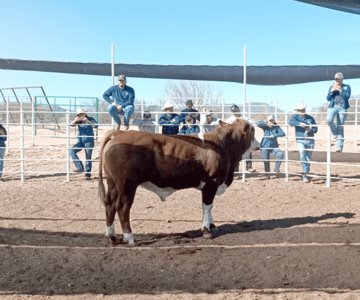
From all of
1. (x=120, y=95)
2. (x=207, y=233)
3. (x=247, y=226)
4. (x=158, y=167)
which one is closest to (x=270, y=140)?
(x=120, y=95)

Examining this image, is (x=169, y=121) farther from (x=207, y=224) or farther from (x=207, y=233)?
(x=207, y=233)

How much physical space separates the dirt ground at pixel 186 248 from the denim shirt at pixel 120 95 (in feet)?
7.31

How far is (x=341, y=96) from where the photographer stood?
1296cm

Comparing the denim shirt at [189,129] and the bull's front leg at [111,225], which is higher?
the denim shirt at [189,129]

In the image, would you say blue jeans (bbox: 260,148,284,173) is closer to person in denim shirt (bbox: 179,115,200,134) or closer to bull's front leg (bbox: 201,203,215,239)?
person in denim shirt (bbox: 179,115,200,134)

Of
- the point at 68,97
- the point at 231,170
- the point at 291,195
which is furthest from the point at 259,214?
the point at 68,97

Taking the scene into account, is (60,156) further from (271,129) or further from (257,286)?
(257,286)

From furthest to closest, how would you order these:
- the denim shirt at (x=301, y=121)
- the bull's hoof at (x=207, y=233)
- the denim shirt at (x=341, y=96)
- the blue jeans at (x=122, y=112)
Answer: the denim shirt at (x=301, y=121) → the denim shirt at (x=341, y=96) → the blue jeans at (x=122, y=112) → the bull's hoof at (x=207, y=233)

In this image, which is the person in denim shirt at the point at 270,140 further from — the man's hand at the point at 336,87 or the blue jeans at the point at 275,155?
the man's hand at the point at 336,87

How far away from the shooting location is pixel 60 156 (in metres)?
20.0

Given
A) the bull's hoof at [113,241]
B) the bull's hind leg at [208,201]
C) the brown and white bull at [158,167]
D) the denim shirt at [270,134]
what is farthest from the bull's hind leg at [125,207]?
the denim shirt at [270,134]

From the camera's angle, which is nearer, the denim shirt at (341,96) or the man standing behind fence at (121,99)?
the man standing behind fence at (121,99)

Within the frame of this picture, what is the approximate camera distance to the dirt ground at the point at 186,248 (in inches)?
209

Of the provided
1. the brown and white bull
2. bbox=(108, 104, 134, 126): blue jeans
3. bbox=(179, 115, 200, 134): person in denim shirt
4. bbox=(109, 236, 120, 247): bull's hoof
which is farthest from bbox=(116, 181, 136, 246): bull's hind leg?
bbox=(179, 115, 200, 134): person in denim shirt
